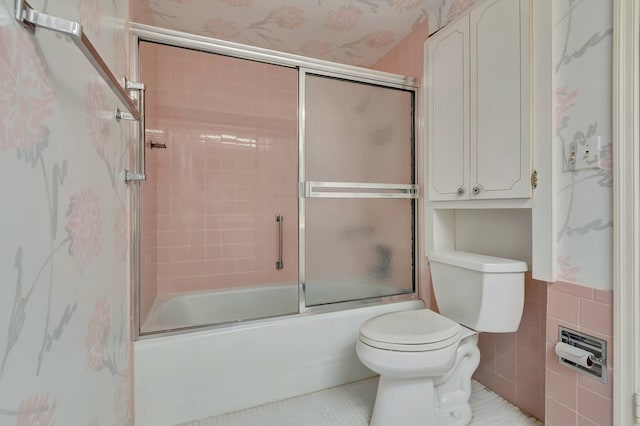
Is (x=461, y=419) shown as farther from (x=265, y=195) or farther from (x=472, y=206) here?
(x=265, y=195)

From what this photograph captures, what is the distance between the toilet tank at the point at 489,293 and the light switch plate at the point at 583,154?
478 millimetres

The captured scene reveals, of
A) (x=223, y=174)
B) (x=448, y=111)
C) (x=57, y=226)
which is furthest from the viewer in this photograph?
(x=223, y=174)

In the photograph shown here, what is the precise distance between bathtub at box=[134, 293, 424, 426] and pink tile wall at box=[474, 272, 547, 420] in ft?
2.25

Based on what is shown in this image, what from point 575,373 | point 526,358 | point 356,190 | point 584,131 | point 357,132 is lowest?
point 526,358

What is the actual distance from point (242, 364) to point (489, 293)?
4.12ft

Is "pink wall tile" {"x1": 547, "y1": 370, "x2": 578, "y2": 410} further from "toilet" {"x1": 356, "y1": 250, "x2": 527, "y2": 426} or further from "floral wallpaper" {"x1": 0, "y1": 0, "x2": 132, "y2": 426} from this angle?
"floral wallpaper" {"x1": 0, "y1": 0, "x2": 132, "y2": 426}

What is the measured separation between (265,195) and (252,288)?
76 centimetres

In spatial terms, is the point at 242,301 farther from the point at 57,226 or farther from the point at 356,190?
the point at 57,226

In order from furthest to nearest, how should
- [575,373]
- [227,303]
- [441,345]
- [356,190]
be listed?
1. [227,303]
2. [356,190]
3. [441,345]
4. [575,373]

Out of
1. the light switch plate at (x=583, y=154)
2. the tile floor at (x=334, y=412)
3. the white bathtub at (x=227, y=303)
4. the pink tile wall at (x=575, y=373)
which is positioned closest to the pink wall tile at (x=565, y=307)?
the pink tile wall at (x=575, y=373)

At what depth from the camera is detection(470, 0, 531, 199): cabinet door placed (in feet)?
4.32

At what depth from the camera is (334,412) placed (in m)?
1.53

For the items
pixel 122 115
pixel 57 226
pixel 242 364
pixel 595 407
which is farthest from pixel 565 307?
pixel 122 115

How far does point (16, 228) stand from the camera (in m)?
0.48
